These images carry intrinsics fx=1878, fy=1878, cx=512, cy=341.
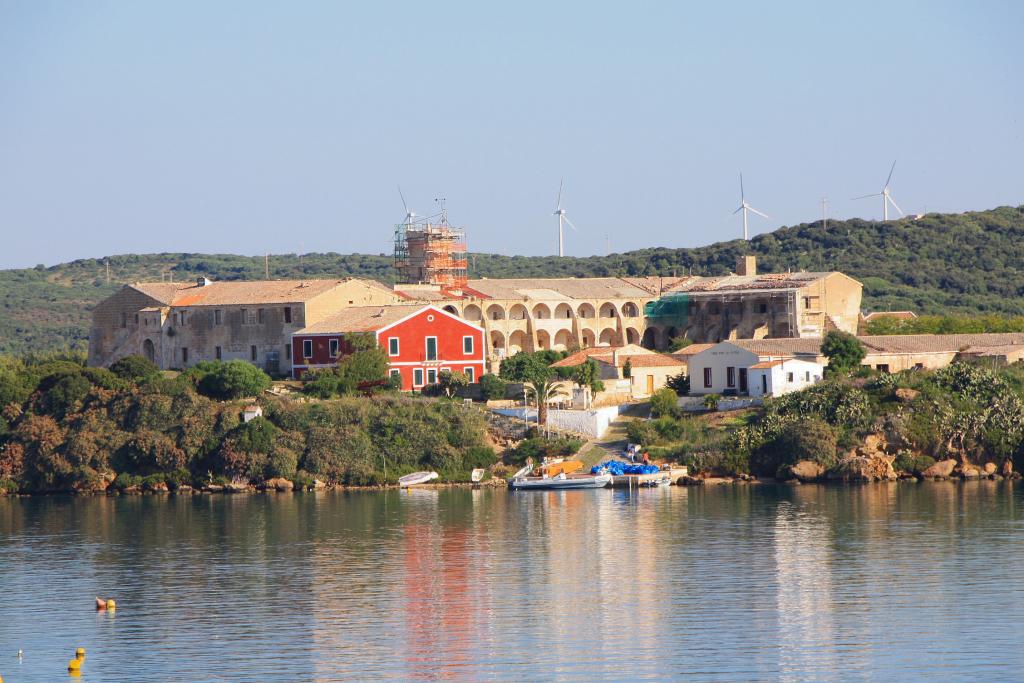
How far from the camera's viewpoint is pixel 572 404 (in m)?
69.2

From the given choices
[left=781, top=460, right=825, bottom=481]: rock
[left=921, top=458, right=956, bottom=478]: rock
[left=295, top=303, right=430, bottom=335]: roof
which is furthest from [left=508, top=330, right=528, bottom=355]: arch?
[left=921, top=458, right=956, bottom=478]: rock

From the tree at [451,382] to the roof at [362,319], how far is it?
3389 mm

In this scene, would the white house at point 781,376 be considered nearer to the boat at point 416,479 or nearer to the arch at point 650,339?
the boat at point 416,479

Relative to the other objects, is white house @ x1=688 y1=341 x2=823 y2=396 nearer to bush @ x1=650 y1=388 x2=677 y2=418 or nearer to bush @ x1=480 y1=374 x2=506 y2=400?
bush @ x1=650 y1=388 x2=677 y2=418

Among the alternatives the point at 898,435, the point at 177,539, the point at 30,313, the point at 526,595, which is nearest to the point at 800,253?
the point at 30,313

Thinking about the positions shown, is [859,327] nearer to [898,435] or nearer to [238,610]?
[898,435]

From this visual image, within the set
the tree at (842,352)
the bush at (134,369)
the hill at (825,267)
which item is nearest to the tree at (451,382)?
the bush at (134,369)

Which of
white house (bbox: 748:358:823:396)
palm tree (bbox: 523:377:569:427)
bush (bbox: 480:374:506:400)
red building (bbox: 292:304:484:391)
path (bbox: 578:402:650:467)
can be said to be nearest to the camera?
path (bbox: 578:402:650:467)

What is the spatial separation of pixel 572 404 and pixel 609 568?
993 inches

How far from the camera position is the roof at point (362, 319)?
7531 centimetres

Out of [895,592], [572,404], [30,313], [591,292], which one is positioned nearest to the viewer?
[895,592]

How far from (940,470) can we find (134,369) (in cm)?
3104

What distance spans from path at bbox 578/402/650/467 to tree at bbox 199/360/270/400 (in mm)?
13631

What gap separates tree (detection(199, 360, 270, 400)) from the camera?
7069 cm
